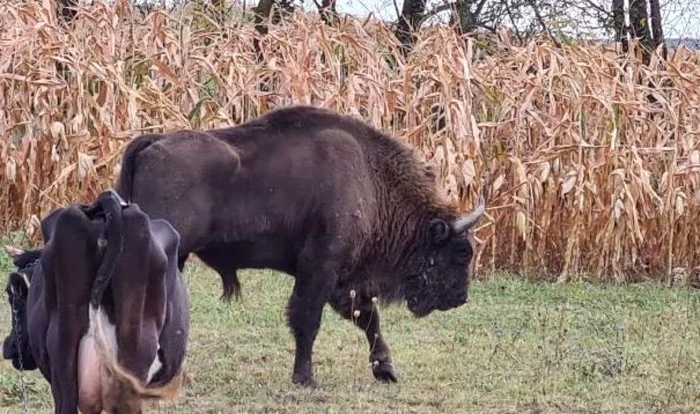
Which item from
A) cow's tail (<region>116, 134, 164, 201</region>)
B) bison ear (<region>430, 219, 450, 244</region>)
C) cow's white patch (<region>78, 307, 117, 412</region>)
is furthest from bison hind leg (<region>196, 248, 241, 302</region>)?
cow's white patch (<region>78, 307, 117, 412</region>)

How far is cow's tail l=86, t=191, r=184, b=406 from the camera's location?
5.16 m

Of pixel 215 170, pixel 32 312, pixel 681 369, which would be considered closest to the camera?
pixel 32 312

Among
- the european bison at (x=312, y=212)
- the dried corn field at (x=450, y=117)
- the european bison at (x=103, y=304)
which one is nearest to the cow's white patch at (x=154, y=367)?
the european bison at (x=103, y=304)

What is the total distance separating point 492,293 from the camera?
11.4 meters

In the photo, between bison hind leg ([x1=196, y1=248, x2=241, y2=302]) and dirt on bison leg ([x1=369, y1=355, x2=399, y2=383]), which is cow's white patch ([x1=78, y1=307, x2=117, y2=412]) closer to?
bison hind leg ([x1=196, y1=248, x2=241, y2=302])

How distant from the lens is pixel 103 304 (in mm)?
5277

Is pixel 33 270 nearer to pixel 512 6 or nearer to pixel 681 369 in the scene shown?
pixel 681 369

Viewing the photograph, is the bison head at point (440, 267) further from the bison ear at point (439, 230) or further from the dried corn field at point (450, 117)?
the dried corn field at point (450, 117)

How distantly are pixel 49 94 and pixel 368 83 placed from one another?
301cm

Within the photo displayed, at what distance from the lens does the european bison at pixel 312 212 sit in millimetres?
8117

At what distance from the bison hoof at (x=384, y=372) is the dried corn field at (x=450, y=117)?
3.39 meters

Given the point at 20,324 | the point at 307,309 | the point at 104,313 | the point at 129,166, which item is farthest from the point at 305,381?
the point at 104,313

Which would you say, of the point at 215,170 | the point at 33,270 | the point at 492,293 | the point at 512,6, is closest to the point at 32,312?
the point at 33,270

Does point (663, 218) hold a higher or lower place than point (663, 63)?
lower
